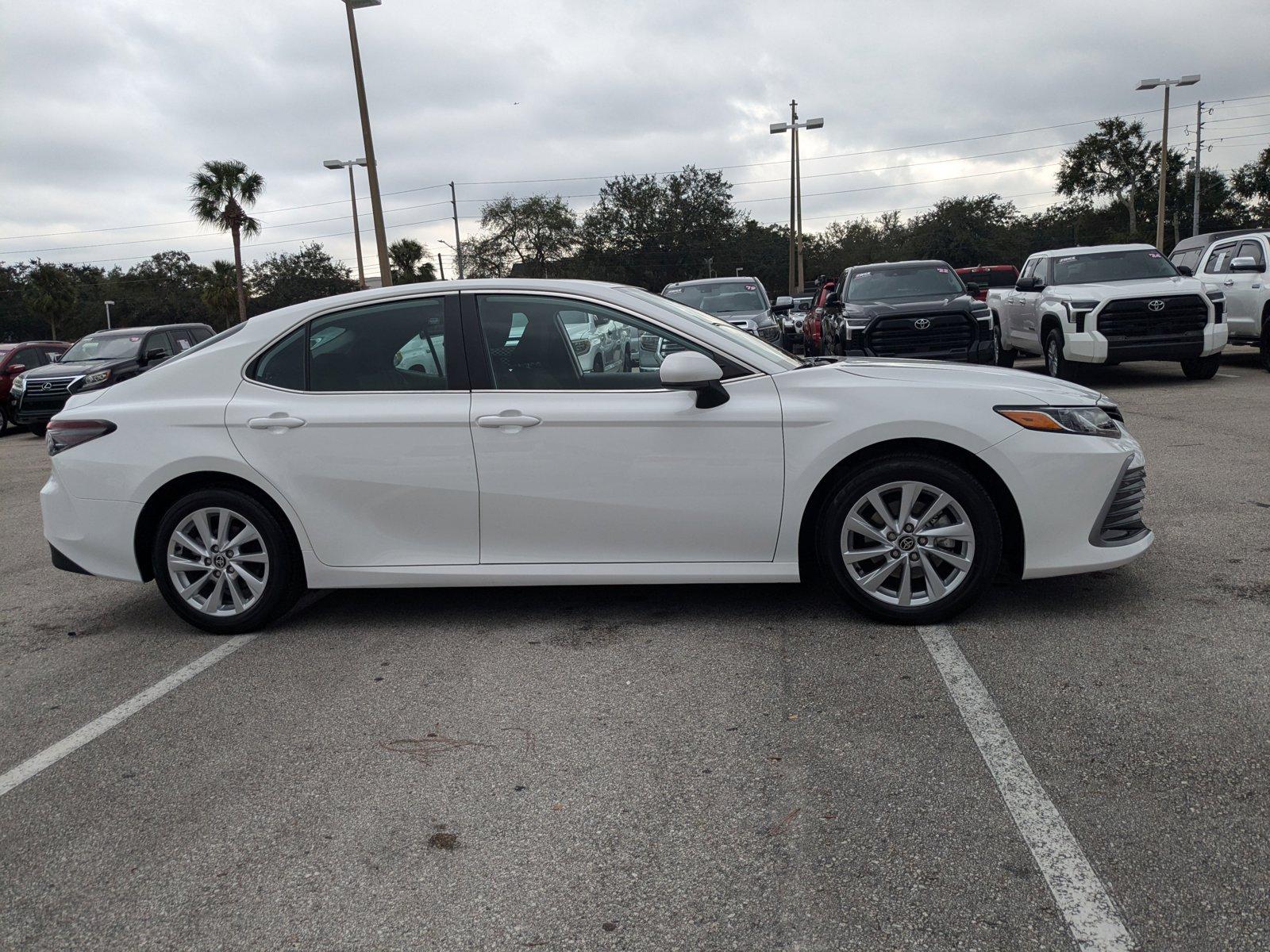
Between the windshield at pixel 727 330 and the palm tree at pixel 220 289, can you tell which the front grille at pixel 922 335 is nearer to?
the windshield at pixel 727 330

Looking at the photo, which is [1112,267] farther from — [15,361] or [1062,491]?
[15,361]

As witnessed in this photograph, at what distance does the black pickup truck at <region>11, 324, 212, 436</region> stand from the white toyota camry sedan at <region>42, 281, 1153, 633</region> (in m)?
13.2

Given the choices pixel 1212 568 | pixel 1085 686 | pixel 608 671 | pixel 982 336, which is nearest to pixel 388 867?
pixel 608 671

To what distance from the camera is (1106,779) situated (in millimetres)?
3080

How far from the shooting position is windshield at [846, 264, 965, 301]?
576 inches

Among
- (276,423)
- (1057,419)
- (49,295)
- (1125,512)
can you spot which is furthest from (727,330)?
(49,295)

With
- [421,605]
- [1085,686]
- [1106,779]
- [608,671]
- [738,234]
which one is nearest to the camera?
[1106,779]

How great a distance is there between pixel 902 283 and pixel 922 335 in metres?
1.46

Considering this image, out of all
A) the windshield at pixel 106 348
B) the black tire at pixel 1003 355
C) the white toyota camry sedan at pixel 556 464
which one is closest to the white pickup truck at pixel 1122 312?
the black tire at pixel 1003 355

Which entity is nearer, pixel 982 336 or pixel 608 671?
pixel 608 671

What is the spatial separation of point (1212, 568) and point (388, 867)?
4.22 meters

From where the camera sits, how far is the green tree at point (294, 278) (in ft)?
257

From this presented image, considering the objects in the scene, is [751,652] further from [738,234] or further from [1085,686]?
[738,234]

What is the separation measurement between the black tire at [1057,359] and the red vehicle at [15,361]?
17407 mm
